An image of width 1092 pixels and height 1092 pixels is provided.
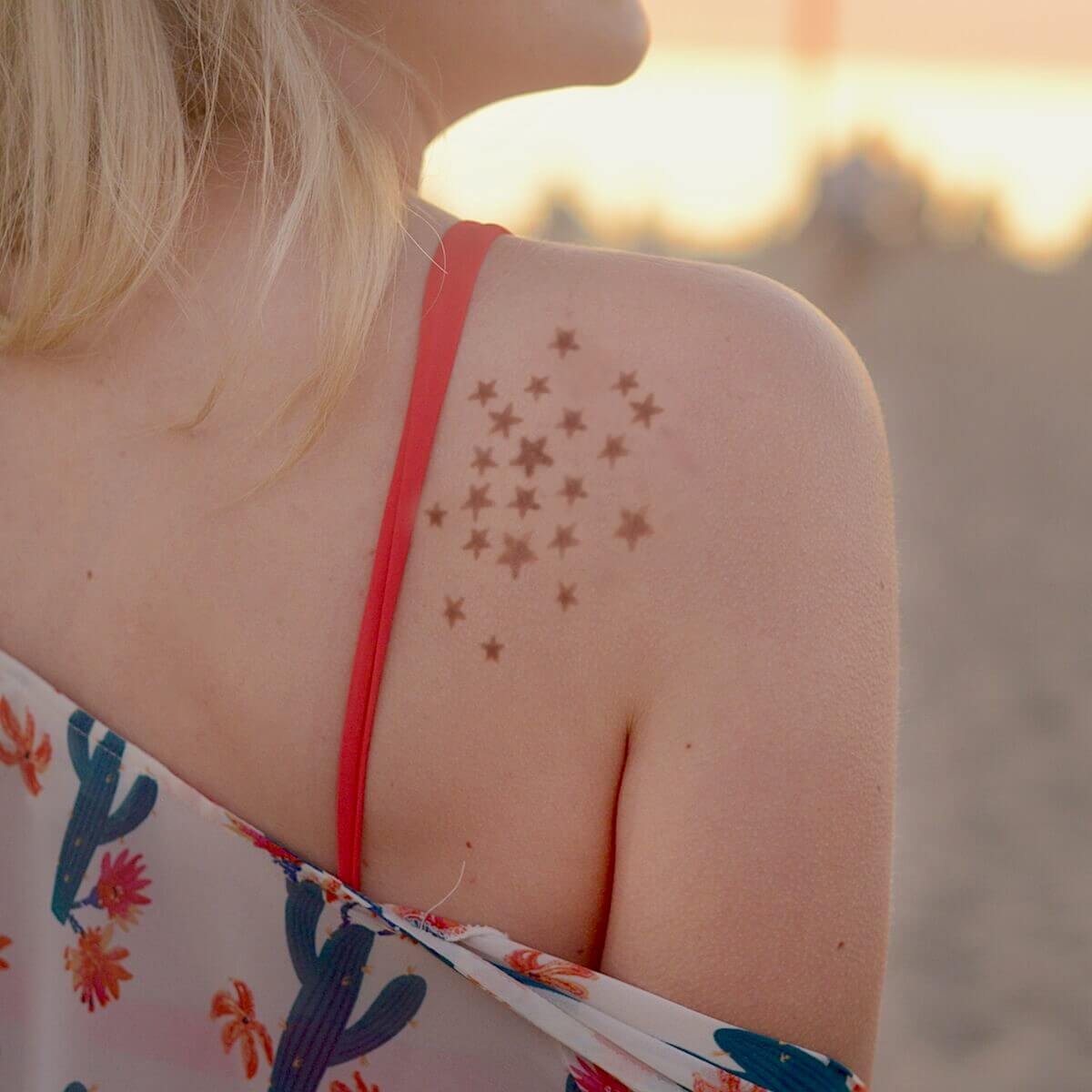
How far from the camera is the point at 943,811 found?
4332 mm

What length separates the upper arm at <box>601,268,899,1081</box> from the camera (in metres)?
0.96

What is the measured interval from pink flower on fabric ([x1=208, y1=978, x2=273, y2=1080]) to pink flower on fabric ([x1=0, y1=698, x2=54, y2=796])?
23 cm

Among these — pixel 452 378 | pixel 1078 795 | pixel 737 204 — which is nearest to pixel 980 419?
pixel 1078 795

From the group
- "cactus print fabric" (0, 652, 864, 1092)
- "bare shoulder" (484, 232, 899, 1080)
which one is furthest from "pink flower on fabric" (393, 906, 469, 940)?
"bare shoulder" (484, 232, 899, 1080)

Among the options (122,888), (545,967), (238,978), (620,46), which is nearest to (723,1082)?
(545,967)

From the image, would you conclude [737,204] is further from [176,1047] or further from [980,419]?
[176,1047]

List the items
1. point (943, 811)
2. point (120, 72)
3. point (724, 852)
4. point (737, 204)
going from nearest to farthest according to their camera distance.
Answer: point (724, 852), point (120, 72), point (943, 811), point (737, 204)

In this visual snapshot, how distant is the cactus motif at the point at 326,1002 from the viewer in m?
1.04

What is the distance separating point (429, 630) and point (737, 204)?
16.1m

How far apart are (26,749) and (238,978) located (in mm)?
259

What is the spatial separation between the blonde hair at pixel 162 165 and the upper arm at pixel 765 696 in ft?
0.95

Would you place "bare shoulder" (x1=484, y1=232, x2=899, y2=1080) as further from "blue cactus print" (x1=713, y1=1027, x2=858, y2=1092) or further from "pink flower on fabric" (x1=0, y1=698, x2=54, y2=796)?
"pink flower on fabric" (x1=0, y1=698, x2=54, y2=796)

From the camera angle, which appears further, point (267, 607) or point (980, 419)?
point (980, 419)

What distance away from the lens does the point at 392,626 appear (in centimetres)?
99
